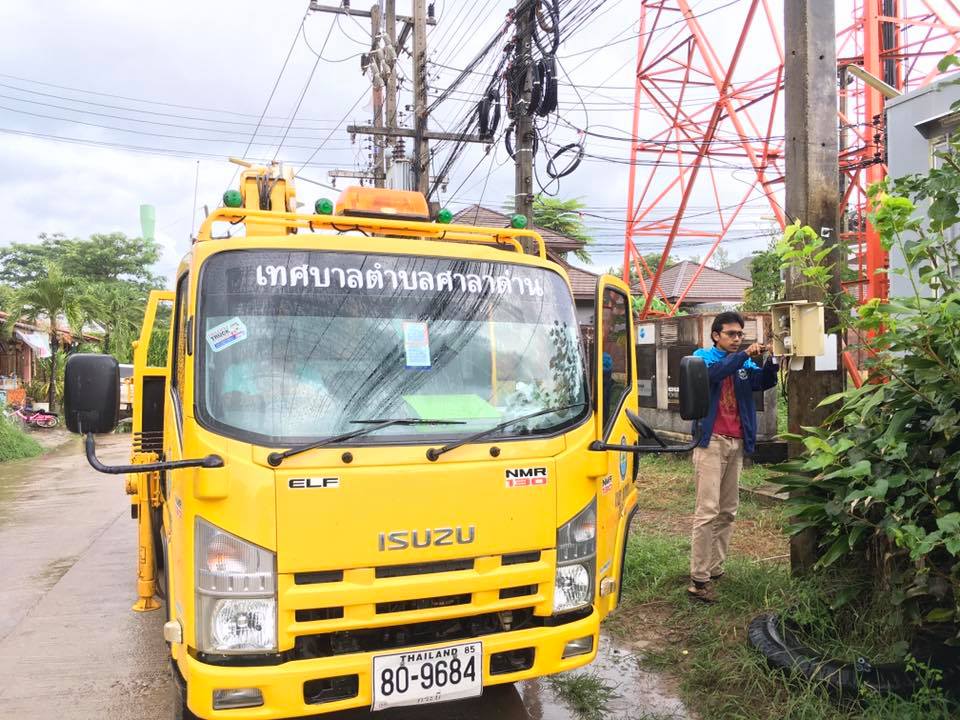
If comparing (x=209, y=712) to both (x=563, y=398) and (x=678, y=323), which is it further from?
(x=678, y=323)

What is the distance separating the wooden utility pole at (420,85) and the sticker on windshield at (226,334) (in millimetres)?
11324

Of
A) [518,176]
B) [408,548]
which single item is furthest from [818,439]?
[518,176]

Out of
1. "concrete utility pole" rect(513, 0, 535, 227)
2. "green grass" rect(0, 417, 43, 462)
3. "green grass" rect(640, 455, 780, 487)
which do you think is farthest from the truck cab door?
"green grass" rect(0, 417, 43, 462)

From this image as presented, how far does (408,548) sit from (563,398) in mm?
981

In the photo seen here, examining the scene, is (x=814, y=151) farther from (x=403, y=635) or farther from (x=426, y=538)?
(x=403, y=635)

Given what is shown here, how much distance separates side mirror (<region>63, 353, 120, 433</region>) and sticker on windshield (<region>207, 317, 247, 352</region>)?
0.40 metres

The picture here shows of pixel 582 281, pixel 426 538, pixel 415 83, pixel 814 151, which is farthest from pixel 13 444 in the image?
pixel 582 281

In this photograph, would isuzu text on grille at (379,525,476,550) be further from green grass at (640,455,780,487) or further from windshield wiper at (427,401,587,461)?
green grass at (640,455,780,487)

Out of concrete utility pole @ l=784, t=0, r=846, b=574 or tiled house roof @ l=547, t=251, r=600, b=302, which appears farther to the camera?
tiled house roof @ l=547, t=251, r=600, b=302

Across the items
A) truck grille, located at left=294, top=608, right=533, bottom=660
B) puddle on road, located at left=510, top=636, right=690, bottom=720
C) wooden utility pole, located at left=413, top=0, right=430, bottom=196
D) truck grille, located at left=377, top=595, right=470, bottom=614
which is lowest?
puddle on road, located at left=510, top=636, right=690, bottom=720

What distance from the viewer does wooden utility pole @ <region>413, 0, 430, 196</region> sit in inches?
535

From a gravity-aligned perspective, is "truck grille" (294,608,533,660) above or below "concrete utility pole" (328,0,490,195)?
below

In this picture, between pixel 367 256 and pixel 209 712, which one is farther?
pixel 367 256

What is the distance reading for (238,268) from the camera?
2.92 metres
